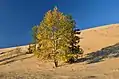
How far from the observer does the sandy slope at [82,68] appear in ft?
119

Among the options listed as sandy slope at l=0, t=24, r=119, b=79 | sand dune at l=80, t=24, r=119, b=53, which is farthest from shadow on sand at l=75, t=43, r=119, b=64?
sand dune at l=80, t=24, r=119, b=53

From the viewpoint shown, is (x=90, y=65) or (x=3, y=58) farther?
(x=3, y=58)

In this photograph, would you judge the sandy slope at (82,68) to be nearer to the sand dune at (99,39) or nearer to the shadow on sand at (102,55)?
the sand dune at (99,39)

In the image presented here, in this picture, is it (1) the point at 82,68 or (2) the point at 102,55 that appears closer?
(1) the point at 82,68

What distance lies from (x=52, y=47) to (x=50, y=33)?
1835 millimetres

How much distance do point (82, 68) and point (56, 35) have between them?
6400 mm

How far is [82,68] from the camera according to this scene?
1743 inches

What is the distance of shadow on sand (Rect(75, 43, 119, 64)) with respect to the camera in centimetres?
4953

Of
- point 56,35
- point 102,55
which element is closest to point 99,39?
point 102,55

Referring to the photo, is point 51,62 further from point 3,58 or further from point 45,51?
point 3,58

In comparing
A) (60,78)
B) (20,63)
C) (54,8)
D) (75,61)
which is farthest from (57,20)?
(60,78)

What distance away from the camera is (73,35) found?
4897 cm

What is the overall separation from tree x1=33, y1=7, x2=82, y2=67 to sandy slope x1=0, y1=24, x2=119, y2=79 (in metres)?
1.69

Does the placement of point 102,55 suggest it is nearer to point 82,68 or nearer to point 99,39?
point 82,68
